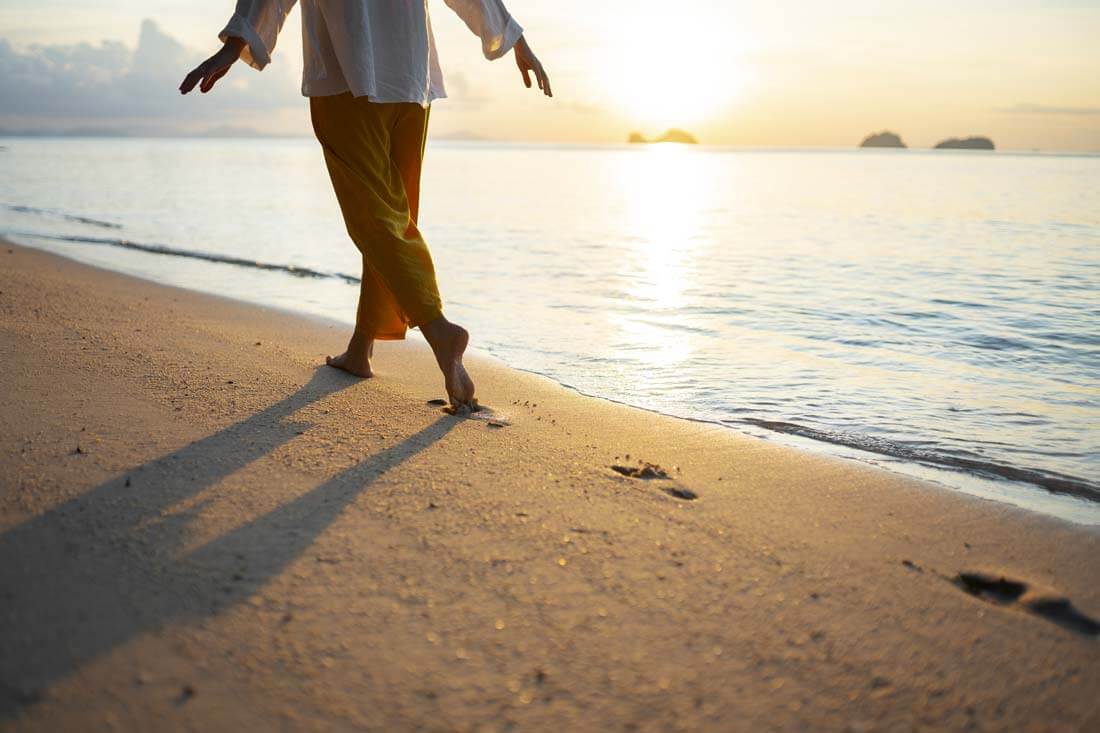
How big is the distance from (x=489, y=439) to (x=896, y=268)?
8.12 meters

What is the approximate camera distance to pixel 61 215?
593 inches

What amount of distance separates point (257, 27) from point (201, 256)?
726 centimetres

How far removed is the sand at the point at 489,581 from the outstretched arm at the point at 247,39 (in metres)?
1.13

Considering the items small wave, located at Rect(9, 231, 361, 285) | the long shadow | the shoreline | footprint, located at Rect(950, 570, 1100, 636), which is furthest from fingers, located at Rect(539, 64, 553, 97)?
small wave, located at Rect(9, 231, 361, 285)

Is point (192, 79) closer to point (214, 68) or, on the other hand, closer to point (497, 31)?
point (214, 68)

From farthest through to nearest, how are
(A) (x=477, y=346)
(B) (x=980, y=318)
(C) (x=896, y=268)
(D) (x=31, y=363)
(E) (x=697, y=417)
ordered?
(C) (x=896, y=268) → (B) (x=980, y=318) → (A) (x=477, y=346) → (E) (x=697, y=417) → (D) (x=31, y=363)

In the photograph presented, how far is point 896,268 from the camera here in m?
9.66

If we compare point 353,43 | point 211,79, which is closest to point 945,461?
point 353,43

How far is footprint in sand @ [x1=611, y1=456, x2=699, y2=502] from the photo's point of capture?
241 centimetres

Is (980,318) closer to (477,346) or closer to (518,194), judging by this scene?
(477,346)

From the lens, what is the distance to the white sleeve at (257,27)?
9.79 feet

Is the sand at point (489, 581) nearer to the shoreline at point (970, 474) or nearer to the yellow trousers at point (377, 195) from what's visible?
the shoreline at point (970, 474)

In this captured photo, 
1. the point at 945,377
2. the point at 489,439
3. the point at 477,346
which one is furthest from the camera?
the point at 477,346

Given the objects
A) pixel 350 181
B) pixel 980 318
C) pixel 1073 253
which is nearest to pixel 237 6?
pixel 350 181
